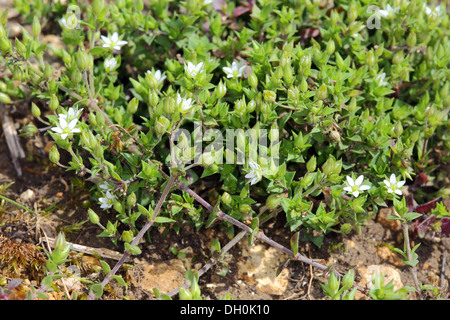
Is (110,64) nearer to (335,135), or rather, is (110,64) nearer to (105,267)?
(105,267)

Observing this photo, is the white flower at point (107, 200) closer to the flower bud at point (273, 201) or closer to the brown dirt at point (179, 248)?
the brown dirt at point (179, 248)

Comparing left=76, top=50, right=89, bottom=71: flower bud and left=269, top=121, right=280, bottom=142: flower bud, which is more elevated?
left=76, top=50, right=89, bottom=71: flower bud

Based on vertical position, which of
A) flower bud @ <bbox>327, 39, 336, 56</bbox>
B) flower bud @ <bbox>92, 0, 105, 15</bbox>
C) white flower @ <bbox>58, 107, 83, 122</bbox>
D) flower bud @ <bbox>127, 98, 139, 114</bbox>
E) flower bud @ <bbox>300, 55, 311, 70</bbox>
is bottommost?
white flower @ <bbox>58, 107, 83, 122</bbox>

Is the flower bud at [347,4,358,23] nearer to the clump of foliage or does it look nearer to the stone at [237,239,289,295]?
the clump of foliage

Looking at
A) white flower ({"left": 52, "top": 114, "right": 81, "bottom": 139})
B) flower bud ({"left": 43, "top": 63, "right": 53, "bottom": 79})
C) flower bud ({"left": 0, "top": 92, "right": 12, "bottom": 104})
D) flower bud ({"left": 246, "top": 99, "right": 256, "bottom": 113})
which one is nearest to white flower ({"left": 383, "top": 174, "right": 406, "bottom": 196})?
flower bud ({"left": 246, "top": 99, "right": 256, "bottom": 113})

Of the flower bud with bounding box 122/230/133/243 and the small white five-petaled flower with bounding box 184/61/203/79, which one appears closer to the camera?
the flower bud with bounding box 122/230/133/243

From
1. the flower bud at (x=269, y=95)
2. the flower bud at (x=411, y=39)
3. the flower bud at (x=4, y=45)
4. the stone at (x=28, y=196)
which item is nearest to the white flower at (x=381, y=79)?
the flower bud at (x=411, y=39)
